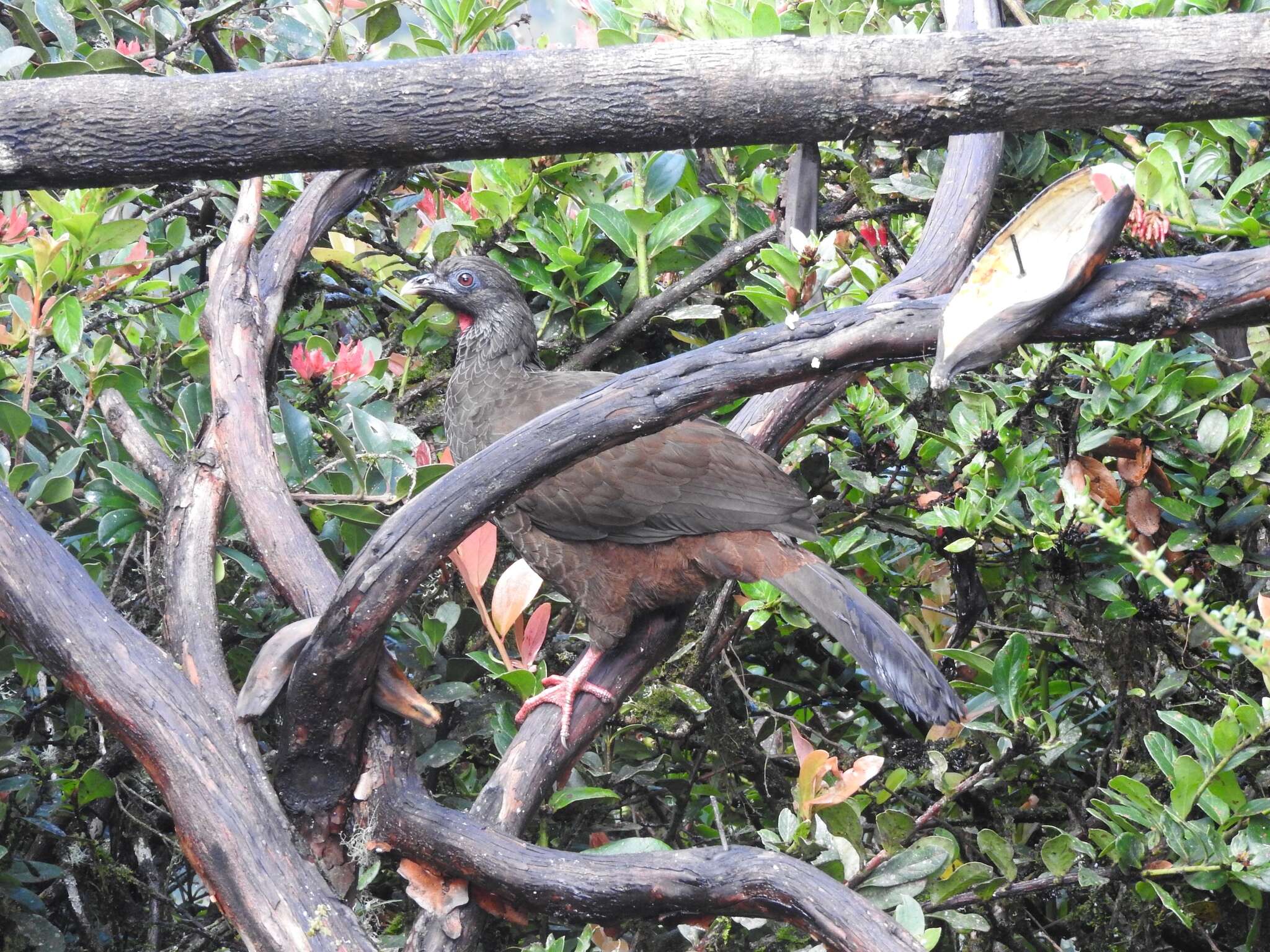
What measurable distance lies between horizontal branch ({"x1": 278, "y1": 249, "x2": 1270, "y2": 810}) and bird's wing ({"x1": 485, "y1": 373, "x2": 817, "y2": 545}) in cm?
120

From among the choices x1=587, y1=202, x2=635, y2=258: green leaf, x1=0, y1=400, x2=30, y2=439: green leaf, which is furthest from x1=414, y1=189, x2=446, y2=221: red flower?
x1=0, y1=400, x2=30, y2=439: green leaf

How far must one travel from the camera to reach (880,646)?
9.20 feet

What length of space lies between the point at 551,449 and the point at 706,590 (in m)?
1.60

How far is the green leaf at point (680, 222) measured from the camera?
3320mm

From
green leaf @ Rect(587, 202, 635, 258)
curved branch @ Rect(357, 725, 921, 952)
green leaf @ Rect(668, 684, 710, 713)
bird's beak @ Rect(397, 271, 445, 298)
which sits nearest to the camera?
curved branch @ Rect(357, 725, 921, 952)

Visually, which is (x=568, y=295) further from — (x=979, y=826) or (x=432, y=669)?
(x=979, y=826)

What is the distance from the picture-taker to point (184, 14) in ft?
13.0

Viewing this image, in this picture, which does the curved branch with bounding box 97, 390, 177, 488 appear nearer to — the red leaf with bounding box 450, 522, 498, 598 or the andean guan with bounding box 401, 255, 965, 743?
the red leaf with bounding box 450, 522, 498, 598

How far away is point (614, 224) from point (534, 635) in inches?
45.9

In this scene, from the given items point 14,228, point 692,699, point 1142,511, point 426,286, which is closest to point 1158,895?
point 1142,511

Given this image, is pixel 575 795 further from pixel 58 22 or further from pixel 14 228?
pixel 58 22

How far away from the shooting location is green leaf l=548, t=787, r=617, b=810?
2.84 m

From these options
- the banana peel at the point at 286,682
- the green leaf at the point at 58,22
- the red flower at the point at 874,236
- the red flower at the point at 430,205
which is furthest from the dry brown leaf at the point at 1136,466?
the green leaf at the point at 58,22

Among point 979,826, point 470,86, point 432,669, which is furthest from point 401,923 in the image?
point 470,86
